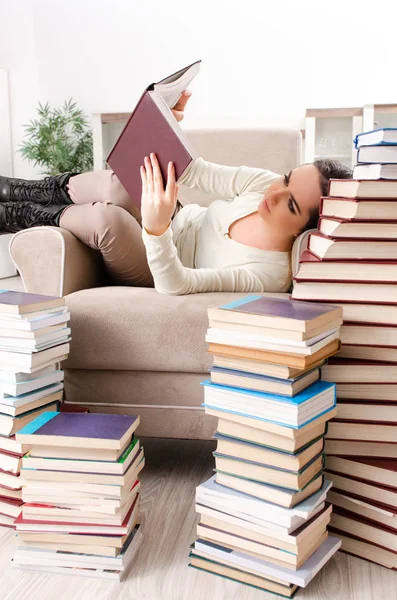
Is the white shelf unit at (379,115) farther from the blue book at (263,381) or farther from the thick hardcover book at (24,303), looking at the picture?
the blue book at (263,381)

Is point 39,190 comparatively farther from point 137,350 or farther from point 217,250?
point 137,350

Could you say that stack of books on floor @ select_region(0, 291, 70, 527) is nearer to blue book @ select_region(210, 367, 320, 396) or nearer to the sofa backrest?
blue book @ select_region(210, 367, 320, 396)

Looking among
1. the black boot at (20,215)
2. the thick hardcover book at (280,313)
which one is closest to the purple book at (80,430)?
the thick hardcover book at (280,313)

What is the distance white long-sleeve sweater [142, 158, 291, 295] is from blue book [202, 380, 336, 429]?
49 centimetres

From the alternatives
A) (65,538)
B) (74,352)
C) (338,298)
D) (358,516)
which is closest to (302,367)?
(338,298)

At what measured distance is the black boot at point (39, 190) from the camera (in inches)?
88.1

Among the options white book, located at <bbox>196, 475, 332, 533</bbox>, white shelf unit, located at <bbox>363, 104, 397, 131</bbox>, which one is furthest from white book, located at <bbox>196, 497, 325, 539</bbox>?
white shelf unit, located at <bbox>363, 104, 397, 131</bbox>

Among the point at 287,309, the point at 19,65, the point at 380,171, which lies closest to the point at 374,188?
the point at 380,171

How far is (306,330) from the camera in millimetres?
1108

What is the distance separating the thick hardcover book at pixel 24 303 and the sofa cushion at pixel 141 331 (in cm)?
15

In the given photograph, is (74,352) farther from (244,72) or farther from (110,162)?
(244,72)

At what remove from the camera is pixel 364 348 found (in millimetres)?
1308

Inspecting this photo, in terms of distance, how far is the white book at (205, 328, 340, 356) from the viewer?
1.12m

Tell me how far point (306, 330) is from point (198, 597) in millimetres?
553
